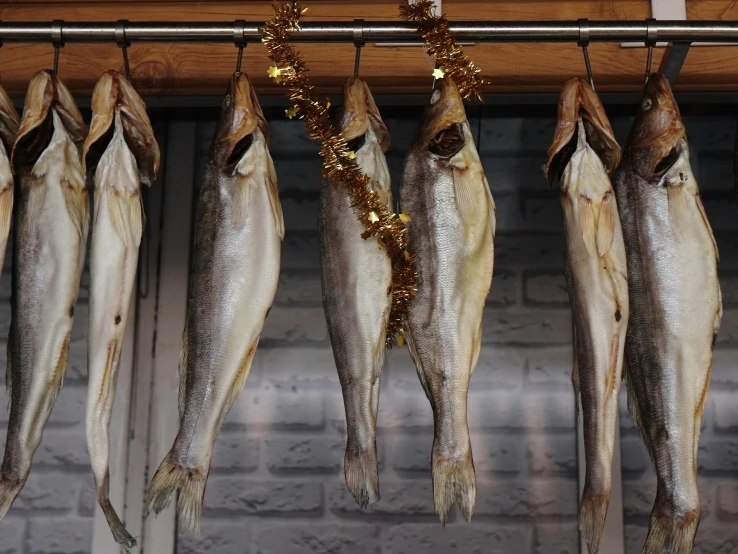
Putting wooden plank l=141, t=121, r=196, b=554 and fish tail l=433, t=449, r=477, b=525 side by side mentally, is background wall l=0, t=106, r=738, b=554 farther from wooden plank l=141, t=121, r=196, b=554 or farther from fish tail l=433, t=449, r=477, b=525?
fish tail l=433, t=449, r=477, b=525

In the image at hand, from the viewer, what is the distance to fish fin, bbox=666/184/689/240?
1413 mm

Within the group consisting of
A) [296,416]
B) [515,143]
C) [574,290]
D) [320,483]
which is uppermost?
[515,143]

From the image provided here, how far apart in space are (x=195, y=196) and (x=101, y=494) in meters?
1.14

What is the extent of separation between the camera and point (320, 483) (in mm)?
2131

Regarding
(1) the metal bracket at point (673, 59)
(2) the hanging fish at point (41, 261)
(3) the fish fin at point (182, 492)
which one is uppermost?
(1) the metal bracket at point (673, 59)

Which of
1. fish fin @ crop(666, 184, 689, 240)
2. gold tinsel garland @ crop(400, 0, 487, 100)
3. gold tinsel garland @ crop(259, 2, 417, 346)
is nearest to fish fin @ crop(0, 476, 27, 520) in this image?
A: gold tinsel garland @ crop(259, 2, 417, 346)

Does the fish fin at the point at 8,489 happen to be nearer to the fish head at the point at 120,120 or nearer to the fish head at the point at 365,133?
the fish head at the point at 120,120

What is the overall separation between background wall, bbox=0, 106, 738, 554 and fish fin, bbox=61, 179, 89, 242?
81 cm

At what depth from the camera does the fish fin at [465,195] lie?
1.42m

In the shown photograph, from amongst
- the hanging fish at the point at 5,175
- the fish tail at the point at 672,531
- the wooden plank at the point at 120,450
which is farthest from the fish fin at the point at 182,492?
the wooden plank at the point at 120,450

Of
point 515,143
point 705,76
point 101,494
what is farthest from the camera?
point 515,143

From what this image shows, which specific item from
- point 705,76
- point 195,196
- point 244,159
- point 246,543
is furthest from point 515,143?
point 246,543

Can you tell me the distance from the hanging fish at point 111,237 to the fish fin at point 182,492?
0.24ft

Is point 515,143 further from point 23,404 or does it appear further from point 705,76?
point 23,404
